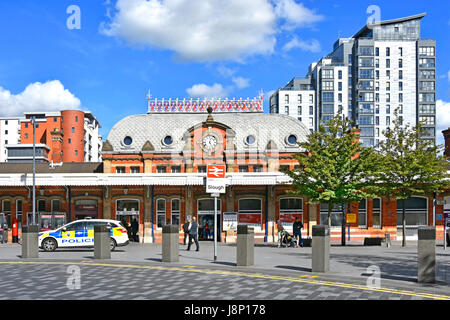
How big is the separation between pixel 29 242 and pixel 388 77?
333 feet

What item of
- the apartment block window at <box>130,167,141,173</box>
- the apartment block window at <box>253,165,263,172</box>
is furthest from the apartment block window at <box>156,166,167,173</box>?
the apartment block window at <box>253,165,263,172</box>

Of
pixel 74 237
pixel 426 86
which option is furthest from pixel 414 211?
pixel 426 86

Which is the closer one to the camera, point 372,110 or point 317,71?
point 372,110

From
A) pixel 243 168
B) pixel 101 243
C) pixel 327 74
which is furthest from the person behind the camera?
pixel 327 74

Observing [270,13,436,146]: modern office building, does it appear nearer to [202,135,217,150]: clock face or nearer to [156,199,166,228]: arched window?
[202,135,217,150]: clock face

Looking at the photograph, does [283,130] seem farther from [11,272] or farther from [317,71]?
[317,71]

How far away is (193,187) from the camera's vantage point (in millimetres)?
35375

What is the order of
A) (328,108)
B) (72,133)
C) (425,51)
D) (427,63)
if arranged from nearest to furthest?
(72,133) < (427,63) < (425,51) < (328,108)

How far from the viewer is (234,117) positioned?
4097 cm

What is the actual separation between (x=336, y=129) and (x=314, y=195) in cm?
396

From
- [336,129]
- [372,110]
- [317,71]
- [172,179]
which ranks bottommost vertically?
[172,179]

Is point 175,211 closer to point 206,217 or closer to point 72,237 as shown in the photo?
point 206,217

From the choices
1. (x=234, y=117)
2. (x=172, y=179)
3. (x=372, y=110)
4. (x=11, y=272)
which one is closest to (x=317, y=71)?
(x=372, y=110)

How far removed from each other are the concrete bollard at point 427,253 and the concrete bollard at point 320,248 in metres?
2.72
